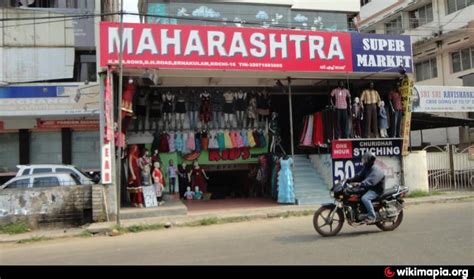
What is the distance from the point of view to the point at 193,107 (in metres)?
16.4

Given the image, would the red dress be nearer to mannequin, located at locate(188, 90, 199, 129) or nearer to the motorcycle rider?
mannequin, located at locate(188, 90, 199, 129)

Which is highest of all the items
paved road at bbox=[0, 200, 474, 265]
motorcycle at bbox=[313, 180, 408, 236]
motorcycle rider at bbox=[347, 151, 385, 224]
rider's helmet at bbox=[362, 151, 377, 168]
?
rider's helmet at bbox=[362, 151, 377, 168]

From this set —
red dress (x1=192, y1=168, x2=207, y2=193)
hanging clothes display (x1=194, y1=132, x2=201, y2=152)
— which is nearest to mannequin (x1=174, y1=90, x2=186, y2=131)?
hanging clothes display (x1=194, y1=132, x2=201, y2=152)

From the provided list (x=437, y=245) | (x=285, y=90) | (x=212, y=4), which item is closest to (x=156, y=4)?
(x=212, y=4)

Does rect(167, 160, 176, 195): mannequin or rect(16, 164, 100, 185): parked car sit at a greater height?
rect(16, 164, 100, 185): parked car

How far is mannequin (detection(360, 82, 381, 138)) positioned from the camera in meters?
15.2

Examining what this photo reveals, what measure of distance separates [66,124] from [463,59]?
78.4 feet

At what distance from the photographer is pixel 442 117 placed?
20.0 meters

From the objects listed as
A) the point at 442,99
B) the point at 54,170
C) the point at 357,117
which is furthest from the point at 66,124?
the point at 442,99

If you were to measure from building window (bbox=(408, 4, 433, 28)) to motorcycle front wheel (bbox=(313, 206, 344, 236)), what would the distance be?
89.3 ft

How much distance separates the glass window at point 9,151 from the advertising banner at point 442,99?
1814 cm

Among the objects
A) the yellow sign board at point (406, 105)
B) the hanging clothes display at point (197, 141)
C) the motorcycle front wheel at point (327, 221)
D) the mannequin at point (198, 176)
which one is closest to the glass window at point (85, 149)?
the mannequin at point (198, 176)

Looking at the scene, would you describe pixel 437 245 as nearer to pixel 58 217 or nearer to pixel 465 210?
pixel 465 210

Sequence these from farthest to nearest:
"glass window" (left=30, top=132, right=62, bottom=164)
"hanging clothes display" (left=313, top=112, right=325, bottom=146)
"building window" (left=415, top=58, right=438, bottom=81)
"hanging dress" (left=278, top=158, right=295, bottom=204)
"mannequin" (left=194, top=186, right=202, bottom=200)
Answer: "building window" (left=415, top=58, right=438, bottom=81), "glass window" (left=30, top=132, right=62, bottom=164), "mannequin" (left=194, top=186, right=202, bottom=200), "hanging clothes display" (left=313, top=112, right=325, bottom=146), "hanging dress" (left=278, top=158, right=295, bottom=204)
